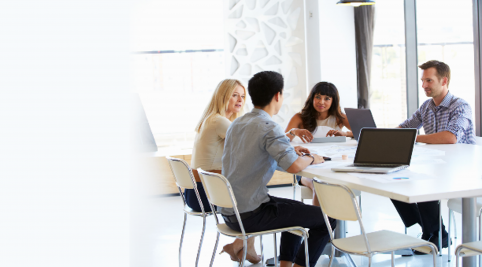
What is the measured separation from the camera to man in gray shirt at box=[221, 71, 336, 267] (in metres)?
2.26

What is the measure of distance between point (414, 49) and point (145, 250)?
404cm

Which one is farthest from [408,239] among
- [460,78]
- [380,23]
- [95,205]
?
[380,23]

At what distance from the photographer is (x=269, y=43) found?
595 cm

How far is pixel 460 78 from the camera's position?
4.99 m

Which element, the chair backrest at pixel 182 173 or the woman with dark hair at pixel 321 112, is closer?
the chair backrest at pixel 182 173

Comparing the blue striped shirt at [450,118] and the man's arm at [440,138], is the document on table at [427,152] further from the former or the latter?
the blue striped shirt at [450,118]

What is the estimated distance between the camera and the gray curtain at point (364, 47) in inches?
237

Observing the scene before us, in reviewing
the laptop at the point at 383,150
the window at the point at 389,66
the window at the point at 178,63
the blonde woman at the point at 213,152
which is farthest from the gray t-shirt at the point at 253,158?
the window at the point at 178,63

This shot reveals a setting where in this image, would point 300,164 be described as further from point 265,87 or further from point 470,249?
point 470,249

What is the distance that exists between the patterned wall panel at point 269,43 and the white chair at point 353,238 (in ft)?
13.0

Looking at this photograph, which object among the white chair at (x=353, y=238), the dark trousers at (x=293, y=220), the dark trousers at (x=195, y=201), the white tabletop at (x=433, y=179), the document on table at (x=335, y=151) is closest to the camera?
the white tabletop at (x=433, y=179)

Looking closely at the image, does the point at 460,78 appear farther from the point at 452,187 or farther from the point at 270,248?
the point at 452,187

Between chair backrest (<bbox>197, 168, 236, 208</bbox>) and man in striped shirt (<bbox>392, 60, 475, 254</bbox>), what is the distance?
54.1 inches

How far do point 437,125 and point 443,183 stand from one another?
5.22ft
